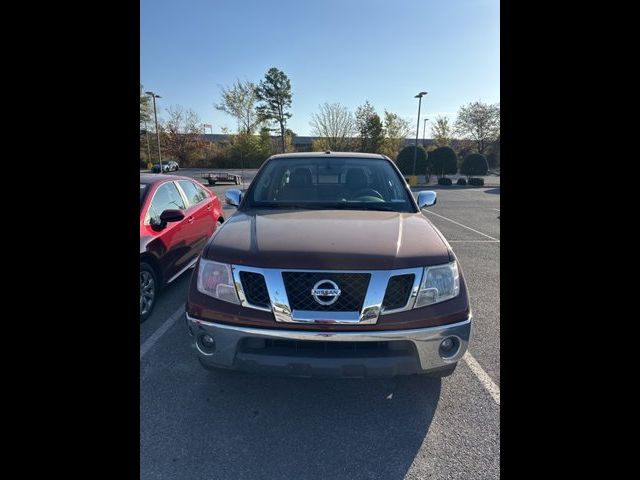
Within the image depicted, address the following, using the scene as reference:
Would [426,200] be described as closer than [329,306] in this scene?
No

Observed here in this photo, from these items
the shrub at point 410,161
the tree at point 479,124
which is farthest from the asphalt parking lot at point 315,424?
the tree at point 479,124

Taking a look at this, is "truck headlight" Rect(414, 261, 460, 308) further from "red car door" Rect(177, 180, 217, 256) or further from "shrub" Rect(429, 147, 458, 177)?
"shrub" Rect(429, 147, 458, 177)

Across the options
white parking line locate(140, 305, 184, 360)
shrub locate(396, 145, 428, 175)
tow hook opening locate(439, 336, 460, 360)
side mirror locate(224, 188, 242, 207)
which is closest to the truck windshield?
side mirror locate(224, 188, 242, 207)

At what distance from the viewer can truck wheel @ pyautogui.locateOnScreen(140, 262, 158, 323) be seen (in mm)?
3371

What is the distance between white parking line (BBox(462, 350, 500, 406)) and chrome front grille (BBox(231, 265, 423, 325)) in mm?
1197

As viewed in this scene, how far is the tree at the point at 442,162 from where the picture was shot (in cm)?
3050

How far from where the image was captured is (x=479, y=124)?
158ft

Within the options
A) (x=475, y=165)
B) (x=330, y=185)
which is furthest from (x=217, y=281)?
(x=475, y=165)

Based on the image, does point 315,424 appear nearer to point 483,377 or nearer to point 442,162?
point 483,377

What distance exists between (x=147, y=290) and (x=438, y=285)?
122 inches
